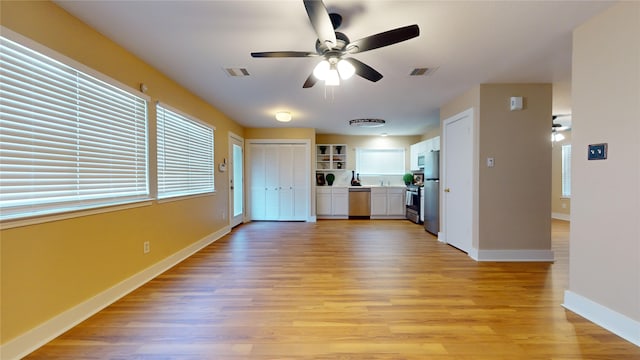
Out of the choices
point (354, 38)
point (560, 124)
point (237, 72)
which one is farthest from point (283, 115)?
point (560, 124)

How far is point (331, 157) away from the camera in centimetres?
747

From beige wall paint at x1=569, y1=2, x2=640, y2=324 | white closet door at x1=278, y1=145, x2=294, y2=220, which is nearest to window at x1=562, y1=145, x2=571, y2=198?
beige wall paint at x1=569, y1=2, x2=640, y2=324

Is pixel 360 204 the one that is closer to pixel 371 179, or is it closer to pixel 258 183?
pixel 371 179

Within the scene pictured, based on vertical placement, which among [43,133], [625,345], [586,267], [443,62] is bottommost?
[625,345]

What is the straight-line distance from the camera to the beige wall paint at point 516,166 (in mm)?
3445

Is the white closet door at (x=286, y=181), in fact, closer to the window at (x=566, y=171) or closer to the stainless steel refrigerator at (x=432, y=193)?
the stainless steel refrigerator at (x=432, y=193)

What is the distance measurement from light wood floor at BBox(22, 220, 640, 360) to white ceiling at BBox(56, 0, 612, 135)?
221cm

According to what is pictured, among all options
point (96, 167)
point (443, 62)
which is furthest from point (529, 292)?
point (96, 167)

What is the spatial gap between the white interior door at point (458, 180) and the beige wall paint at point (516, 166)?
0.68ft

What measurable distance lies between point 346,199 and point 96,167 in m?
5.42

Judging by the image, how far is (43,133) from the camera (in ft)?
5.88

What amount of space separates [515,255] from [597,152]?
193 centimetres

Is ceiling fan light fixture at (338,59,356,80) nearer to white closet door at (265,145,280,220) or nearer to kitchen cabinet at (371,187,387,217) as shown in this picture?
white closet door at (265,145,280,220)

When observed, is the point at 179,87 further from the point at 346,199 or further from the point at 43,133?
the point at 346,199
